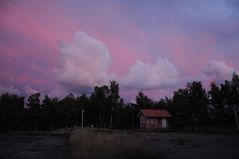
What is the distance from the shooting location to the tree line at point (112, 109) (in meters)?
70.9

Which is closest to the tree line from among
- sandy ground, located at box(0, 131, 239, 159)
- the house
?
the house

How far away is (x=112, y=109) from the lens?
89.0 meters

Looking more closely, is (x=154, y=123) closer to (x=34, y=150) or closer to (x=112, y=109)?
(x=112, y=109)

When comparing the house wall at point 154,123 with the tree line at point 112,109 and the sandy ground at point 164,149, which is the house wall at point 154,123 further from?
the sandy ground at point 164,149

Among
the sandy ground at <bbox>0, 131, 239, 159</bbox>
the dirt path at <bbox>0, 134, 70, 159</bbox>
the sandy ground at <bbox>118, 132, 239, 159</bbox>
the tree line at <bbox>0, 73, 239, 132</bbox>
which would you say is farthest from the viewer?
the tree line at <bbox>0, 73, 239, 132</bbox>

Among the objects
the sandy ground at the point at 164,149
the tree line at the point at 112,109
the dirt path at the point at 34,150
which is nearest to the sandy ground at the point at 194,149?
the sandy ground at the point at 164,149

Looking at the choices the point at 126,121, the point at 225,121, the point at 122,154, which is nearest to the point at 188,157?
the point at 122,154

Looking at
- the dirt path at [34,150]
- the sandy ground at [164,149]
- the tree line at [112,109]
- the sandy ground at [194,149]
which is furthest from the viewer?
the tree line at [112,109]

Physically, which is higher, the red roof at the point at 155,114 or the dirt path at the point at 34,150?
the red roof at the point at 155,114

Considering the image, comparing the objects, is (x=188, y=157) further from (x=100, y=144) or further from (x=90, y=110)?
(x=90, y=110)

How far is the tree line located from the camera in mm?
70875

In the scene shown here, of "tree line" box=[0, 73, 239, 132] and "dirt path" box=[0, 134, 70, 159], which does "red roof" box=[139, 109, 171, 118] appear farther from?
"dirt path" box=[0, 134, 70, 159]

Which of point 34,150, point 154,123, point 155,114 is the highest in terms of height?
point 155,114

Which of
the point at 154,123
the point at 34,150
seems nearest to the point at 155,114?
the point at 154,123
